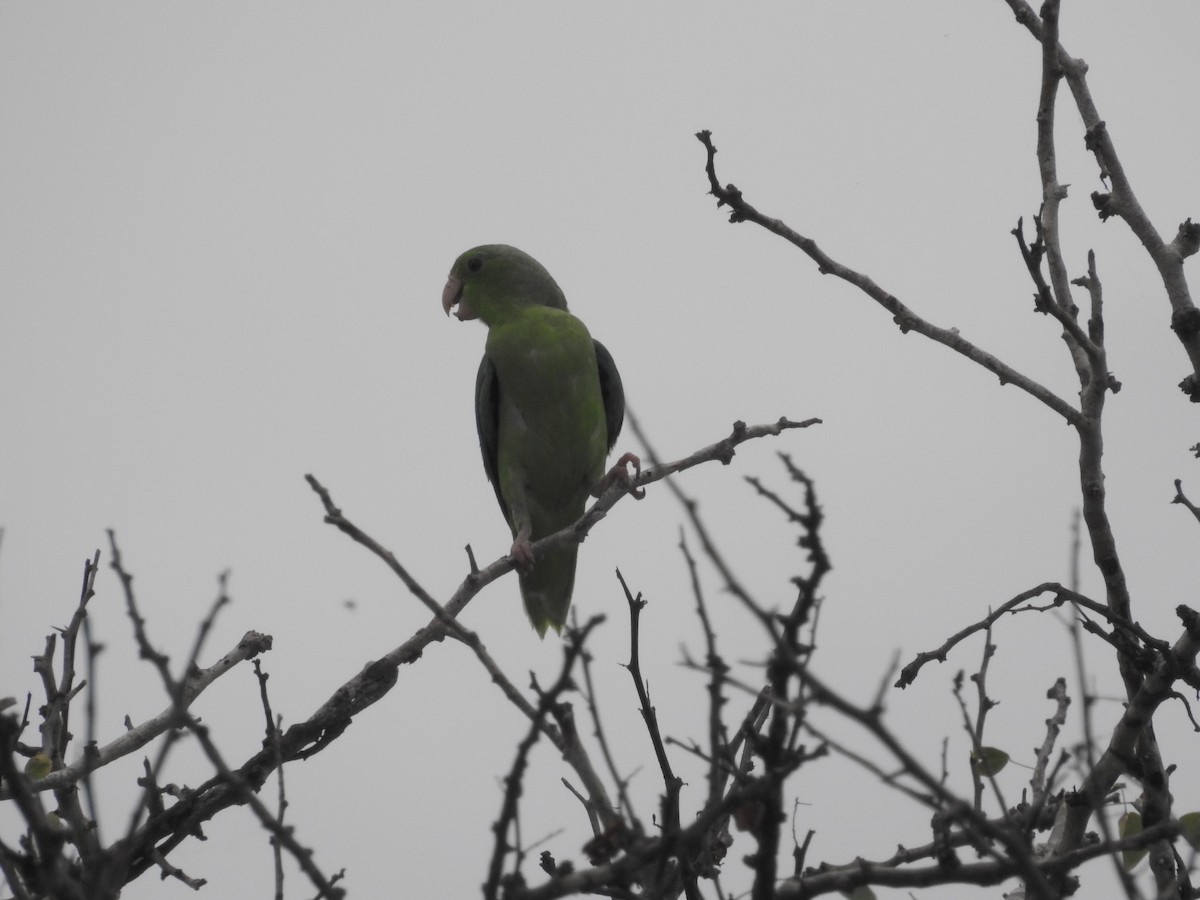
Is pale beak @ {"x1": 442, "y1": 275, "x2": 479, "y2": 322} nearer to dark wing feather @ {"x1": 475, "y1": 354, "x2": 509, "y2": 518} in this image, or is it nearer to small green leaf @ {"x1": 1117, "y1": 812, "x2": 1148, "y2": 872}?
dark wing feather @ {"x1": 475, "y1": 354, "x2": 509, "y2": 518}

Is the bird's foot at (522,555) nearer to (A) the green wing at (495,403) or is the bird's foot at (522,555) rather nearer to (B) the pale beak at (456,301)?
(A) the green wing at (495,403)

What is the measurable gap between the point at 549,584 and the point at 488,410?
1.04 metres

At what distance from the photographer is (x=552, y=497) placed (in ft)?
21.9

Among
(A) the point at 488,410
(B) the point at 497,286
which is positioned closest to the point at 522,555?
(A) the point at 488,410

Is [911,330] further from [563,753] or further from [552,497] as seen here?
[552,497]

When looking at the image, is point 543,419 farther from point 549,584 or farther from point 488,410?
point 549,584

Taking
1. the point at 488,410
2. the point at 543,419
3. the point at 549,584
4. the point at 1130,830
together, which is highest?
the point at 488,410

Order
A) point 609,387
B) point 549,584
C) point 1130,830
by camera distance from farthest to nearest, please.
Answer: point 609,387
point 549,584
point 1130,830

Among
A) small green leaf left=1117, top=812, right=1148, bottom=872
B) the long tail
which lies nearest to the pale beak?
the long tail

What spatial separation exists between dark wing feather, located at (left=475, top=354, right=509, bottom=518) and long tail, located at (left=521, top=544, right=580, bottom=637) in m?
0.65

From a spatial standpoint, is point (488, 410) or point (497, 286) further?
point (497, 286)

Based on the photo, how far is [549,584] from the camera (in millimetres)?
6738

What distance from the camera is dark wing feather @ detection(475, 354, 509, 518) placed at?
22.1 ft

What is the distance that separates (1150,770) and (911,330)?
1366mm
